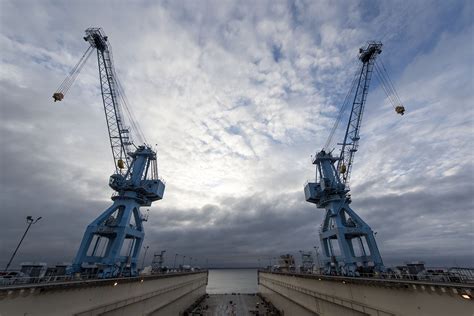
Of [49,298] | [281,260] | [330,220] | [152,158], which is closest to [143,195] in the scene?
[152,158]

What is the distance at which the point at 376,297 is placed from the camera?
87.9 ft

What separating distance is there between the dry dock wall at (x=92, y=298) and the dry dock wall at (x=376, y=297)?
31937mm

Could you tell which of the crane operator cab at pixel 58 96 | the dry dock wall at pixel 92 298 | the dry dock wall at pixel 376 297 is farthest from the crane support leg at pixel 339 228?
the crane operator cab at pixel 58 96

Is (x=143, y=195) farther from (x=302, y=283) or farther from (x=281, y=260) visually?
(x=281, y=260)

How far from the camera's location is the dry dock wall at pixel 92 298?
64.7ft

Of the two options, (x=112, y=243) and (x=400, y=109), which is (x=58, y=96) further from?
(x=400, y=109)

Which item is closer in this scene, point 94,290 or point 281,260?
point 94,290

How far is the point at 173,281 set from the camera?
6134cm

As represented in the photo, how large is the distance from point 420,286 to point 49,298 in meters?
36.8

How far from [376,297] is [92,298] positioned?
35235 mm

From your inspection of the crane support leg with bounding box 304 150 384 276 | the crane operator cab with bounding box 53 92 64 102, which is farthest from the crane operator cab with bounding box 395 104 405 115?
the crane operator cab with bounding box 53 92 64 102

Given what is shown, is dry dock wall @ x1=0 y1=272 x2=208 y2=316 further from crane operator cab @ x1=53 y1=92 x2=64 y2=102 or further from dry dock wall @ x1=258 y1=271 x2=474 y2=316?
dry dock wall @ x1=258 y1=271 x2=474 y2=316

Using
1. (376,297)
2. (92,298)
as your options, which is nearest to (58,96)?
(92,298)

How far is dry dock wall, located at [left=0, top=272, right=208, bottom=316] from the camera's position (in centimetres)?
1972
